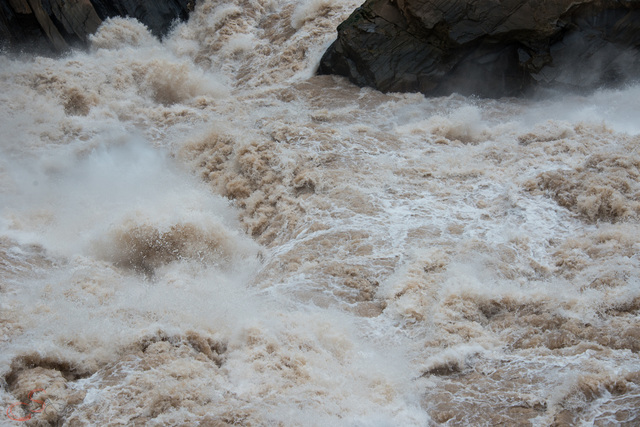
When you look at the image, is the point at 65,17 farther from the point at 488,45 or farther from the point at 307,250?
the point at 307,250

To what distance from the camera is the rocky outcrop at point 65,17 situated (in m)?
11.6

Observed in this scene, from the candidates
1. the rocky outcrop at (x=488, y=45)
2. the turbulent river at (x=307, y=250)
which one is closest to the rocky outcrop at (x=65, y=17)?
the turbulent river at (x=307, y=250)

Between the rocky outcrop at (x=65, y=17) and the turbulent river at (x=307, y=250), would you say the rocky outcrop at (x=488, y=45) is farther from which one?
the rocky outcrop at (x=65, y=17)

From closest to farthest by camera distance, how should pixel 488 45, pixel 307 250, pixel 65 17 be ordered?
pixel 307 250, pixel 488 45, pixel 65 17

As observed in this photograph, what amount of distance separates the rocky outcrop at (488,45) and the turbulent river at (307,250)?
16.8 inches

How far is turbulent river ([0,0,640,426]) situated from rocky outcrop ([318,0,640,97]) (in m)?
0.43

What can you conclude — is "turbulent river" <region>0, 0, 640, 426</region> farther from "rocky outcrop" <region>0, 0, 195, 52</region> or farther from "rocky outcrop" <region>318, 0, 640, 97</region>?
"rocky outcrop" <region>0, 0, 195, 52</region>

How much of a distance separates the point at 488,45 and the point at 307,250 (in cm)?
629

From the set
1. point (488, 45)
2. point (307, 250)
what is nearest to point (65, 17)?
point (488, 45)

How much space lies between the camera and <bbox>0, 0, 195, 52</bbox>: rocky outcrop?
456 inches

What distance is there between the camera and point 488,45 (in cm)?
1041

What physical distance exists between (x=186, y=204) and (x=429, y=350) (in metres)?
4.38

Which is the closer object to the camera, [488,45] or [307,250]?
[307,250]

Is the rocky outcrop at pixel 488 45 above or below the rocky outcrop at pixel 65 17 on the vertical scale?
below
